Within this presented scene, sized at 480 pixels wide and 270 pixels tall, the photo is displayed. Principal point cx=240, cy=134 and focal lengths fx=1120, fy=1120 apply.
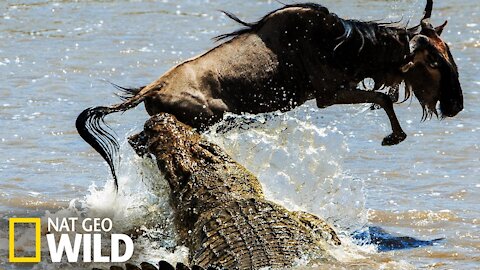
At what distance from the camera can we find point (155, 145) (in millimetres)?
7219

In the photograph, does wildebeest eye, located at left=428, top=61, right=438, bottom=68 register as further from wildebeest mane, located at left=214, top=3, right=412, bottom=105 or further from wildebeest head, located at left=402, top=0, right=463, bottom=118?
wildebeest mane, located at left=214, top=3, right=412, bottom=105

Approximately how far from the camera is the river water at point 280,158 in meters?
7.76

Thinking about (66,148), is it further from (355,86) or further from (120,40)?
(120,40)

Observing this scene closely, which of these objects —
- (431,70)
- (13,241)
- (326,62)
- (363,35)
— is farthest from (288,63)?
(13,241)

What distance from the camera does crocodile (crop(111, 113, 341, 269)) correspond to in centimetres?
619

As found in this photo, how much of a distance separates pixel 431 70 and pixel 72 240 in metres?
2.94

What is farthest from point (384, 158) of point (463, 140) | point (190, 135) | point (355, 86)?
point (190, 135)

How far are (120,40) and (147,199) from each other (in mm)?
8167

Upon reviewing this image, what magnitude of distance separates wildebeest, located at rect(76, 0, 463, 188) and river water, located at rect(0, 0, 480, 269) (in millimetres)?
281

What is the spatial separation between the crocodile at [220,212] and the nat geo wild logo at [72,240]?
1.53ft

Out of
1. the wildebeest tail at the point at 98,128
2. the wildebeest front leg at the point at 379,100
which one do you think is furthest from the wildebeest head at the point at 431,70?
the wildebeest tail at the point at 98,128

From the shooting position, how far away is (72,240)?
7.46 m

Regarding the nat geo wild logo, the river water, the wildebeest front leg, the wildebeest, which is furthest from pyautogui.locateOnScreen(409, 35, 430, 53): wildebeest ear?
the nat geo wild logo

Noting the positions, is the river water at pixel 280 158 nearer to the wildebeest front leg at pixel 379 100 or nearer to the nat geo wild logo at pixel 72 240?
the nat geo wild logo at pixel 72 240
